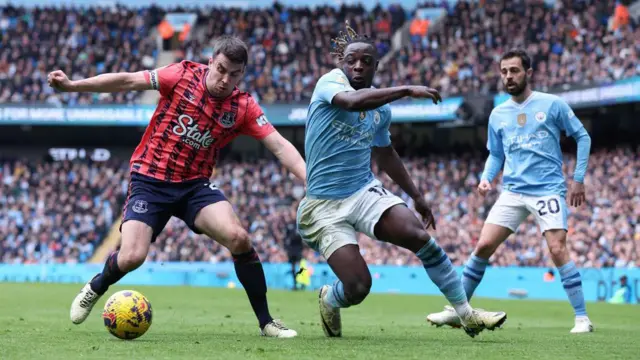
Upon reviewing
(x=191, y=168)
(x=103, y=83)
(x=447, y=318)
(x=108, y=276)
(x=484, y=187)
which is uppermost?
(x=103, y=83)

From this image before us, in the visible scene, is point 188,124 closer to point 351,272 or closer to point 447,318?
point 351,272

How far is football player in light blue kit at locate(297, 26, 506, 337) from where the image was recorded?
25.2ft

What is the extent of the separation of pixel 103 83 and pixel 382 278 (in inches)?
761

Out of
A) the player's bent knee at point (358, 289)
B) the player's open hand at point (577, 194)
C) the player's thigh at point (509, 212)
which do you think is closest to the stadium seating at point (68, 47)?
the player's thigh at point (509, 212)

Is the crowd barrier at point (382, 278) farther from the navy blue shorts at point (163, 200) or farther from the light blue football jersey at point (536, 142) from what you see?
the navy blue shorts at point (163, 200)

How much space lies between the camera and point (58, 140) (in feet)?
131

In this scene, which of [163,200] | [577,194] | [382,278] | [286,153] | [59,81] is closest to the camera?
[59,81]

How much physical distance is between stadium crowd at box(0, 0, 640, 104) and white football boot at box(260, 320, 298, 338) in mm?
21042

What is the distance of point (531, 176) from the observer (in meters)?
10.1

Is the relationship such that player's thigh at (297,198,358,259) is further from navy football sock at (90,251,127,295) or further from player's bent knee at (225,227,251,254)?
navy football sock at (90,251,127,295)

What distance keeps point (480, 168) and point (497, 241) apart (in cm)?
2307

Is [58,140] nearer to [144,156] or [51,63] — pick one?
[51,63]

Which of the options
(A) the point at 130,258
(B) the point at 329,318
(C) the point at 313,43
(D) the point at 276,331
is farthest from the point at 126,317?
(C) the point at 313,43

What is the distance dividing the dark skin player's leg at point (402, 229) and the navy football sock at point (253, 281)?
110cm
